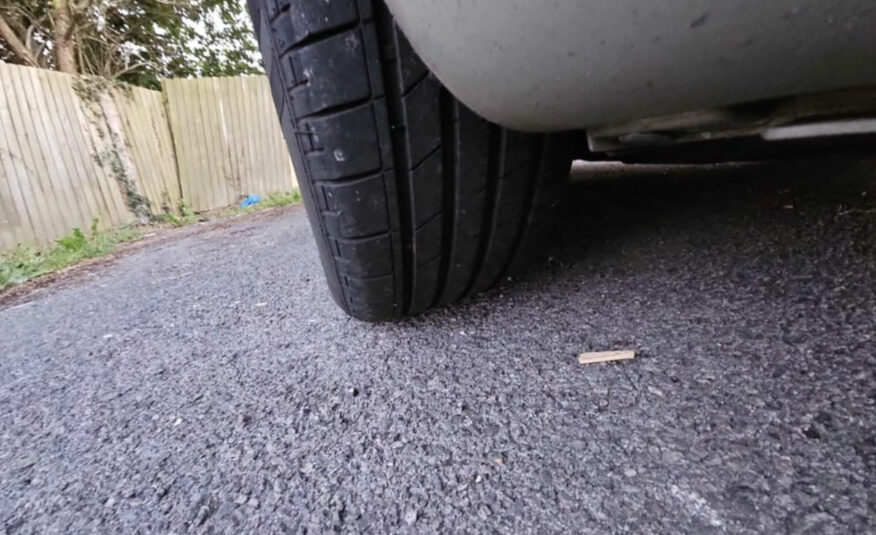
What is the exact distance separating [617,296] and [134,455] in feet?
2.90

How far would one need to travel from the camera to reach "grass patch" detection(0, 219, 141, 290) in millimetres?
2379

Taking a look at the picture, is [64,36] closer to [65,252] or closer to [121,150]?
[121,150]

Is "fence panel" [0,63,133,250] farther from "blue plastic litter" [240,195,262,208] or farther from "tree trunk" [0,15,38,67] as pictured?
"blue plastic litter" [240,195,262,208]

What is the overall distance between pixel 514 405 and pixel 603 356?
0.18 meters

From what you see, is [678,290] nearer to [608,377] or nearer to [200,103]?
[608,377]

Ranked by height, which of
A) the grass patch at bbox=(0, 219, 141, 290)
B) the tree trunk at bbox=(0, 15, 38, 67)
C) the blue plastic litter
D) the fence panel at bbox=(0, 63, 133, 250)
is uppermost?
the tree trunk at bbox=(0, 15, 38, 67)

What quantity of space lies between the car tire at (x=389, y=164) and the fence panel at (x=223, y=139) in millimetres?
4921

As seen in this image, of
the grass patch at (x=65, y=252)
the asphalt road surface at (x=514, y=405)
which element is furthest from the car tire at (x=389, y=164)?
the grass patch at (x=65, y=252)

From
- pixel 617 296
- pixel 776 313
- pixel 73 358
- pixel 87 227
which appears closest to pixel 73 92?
pixel 87 227

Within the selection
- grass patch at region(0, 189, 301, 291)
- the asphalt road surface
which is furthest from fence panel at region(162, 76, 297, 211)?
the asphalt road surface

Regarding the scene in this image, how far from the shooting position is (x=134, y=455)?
2.12 feet

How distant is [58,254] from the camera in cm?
288

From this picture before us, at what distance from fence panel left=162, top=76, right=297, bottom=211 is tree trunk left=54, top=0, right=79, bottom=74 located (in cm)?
85

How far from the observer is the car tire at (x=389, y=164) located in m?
0.62
